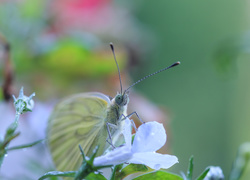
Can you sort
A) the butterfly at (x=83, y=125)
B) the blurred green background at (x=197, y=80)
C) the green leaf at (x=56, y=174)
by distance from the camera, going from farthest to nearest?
the blurred green background at (x=197, y=80) → the butterfly at (x=83, y=125) → the green leaf at (x=56, y=174)

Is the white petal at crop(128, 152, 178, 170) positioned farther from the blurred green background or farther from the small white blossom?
the blurred green background

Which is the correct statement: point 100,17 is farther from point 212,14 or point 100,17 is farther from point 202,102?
point 212,14

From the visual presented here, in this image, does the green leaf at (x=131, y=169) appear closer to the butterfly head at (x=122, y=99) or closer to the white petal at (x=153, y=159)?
the white petal at (x=153, y=159)

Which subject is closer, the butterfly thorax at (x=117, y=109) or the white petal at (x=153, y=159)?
the white petal at (x=153, y=159)

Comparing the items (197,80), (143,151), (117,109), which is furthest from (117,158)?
(197,80)

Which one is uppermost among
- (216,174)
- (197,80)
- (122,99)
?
(197,80)

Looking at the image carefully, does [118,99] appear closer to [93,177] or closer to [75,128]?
[75,128]

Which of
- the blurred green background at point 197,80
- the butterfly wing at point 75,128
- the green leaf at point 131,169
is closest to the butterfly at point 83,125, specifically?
the butterfly wing at point 75,128

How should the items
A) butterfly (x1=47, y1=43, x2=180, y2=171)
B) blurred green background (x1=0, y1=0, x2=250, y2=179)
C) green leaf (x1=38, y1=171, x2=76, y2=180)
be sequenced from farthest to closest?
1. blurred green background (x1=0, y1=0, x2=250, y2=179)
2. butterfly (x1=47, y1=43, x2=180, y2=171)
3. green leaf (x1=38, y1=171, x2=76, y2=180)

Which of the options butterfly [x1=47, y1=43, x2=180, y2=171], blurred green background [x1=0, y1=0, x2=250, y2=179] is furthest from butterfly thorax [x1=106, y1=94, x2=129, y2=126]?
blurred green background [x1=0, y1=0, x2=250, y2=179]
